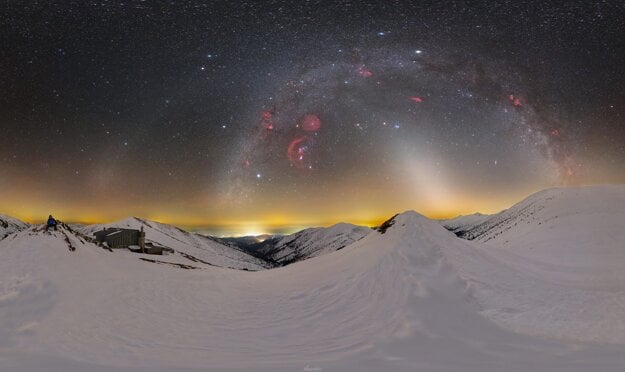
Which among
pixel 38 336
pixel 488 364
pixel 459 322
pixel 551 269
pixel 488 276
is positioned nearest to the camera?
pixel 488 364

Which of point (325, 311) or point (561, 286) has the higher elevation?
point (561, 286)

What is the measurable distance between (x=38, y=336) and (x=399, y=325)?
45.5 ft

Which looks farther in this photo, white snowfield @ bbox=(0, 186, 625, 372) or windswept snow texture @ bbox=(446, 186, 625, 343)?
windswept snow texture @ bbox=(446, 186, 625, 343)

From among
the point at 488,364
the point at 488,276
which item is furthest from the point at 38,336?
the point at 488,276

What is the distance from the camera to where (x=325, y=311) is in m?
18.2

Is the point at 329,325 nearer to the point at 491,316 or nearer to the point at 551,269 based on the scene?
the point at 491,316

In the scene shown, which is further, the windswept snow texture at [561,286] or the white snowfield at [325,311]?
the windswept snow texture at [561,286]

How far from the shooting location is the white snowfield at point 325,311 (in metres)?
11.9

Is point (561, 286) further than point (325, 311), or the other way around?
point (561, 286)

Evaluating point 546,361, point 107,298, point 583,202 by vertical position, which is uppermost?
point 583,202

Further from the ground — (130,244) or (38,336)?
(130,244)

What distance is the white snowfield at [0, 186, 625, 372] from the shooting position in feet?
38.9

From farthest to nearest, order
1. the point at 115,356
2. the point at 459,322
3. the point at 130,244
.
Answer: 1. the point at 130,244
2. the point at 459,322
3. the point at 115,356

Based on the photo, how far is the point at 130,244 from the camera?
61.9m
